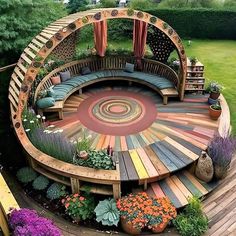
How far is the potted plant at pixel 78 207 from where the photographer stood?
20.4 feet

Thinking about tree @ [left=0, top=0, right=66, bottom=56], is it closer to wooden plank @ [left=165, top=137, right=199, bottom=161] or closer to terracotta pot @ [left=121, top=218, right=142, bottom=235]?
wooden plank @ [left=165, top=137, right=199, bottom=161]

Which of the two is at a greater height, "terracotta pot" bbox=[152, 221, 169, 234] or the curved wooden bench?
the curved wooden bench

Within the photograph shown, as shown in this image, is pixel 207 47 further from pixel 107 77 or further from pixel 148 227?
pixel 148 227

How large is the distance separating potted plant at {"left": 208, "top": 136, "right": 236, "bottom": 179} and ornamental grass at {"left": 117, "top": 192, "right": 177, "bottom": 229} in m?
1.56

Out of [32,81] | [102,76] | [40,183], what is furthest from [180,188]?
[102,76]

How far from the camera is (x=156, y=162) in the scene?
22.7 ft


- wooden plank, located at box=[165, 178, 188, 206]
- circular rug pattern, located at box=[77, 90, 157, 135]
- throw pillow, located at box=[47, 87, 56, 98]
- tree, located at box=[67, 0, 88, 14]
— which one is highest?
tree, located at box=[67, 0, 88, 14]

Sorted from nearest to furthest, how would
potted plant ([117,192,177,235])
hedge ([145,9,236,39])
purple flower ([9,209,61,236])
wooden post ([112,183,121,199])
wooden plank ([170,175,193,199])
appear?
purple flower ([9,209,61,236])
potted plant ([117,192,177,235])
wooden post ([112,183,121,199])
wooden plank ([170,175,193,199])
hedge ([145,9,236,39])

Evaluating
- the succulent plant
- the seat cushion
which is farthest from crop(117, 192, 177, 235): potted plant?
the seat cushion

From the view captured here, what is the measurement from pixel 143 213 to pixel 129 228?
0.42 meters

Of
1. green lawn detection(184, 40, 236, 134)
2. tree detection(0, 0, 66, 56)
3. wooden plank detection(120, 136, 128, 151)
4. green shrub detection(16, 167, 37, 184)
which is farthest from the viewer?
green lawn detection(184, 40, 236, 134)

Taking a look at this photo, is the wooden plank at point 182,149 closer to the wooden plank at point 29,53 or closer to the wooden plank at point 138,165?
the wooden plank at point 138,165

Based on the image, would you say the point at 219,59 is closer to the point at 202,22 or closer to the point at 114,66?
the point at 202,22

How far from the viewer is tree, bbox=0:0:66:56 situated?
24.0 feet
